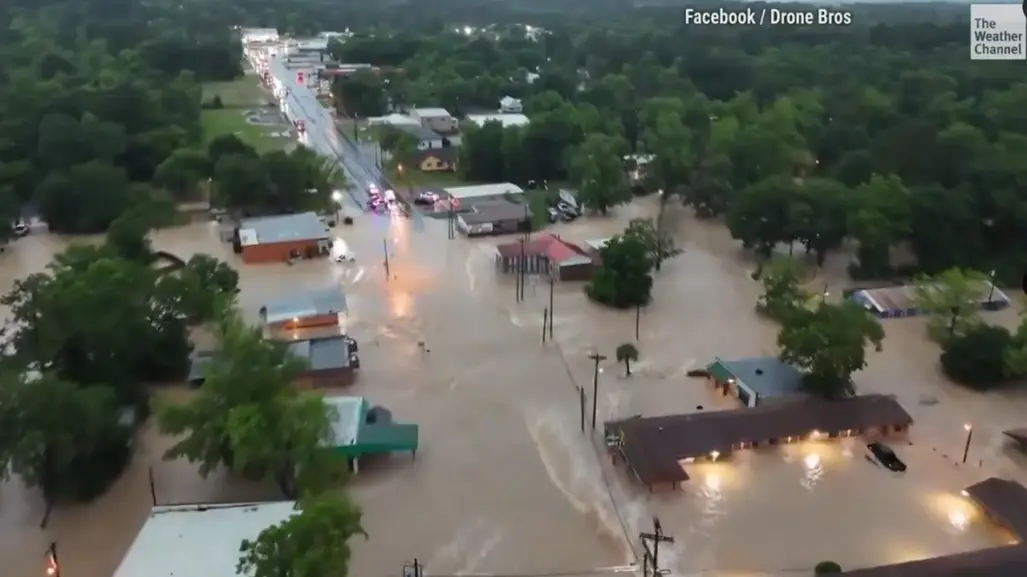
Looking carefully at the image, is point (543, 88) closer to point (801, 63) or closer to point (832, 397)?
point (801, 63)

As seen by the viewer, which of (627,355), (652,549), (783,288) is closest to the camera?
(652,549)

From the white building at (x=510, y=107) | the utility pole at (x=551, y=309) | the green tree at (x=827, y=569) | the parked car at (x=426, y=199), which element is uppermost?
the white building at (x=510, y=107)

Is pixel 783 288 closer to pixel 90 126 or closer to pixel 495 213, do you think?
pixel 495 213

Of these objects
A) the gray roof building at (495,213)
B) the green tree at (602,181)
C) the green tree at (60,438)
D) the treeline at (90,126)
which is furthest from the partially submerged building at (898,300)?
the treeline at (90,126)

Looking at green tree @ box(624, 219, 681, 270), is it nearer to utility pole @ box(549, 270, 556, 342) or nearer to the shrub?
utility pole @ box(549, 270, 556, 342)

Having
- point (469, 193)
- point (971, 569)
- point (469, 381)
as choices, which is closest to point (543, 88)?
point (469, 193)

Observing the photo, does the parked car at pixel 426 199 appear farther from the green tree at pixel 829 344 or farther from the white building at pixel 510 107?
the green tree at pixel 829 344

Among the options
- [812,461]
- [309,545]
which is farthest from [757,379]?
[309,545]
